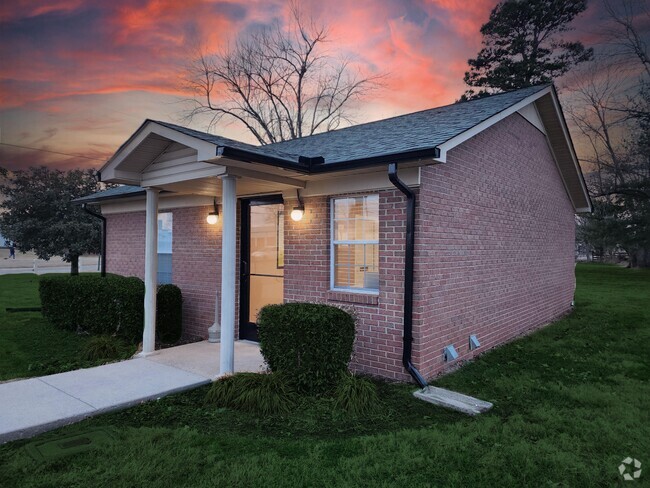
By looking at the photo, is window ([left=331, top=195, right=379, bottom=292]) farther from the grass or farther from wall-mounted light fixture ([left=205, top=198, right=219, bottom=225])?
the grass

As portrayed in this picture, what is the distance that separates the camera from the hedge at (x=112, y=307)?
24.3ft

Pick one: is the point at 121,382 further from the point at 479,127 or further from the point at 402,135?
the point at 479,127

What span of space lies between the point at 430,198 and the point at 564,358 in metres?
3.81

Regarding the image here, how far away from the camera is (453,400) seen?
15.6 feet

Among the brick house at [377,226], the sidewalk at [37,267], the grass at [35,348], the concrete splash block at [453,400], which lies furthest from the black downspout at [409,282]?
the sidewalk at [37,267]

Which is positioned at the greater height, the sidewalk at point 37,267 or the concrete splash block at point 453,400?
the sidewalk at point 37,267

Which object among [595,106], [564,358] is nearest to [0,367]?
[564,358]

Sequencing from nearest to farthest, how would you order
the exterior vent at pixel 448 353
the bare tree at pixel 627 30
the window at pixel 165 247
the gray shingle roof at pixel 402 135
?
the gray shingle roof at pixel 402 135
the exterior vent at pixel 448 353
the window at pixel 165 247
the bare tree at pixel 627 30

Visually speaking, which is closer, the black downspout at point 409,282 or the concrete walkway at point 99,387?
the concrete walkway at point 99,387

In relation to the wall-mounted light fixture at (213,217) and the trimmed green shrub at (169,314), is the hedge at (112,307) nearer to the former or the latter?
the trimmed green shrub at (169,314)

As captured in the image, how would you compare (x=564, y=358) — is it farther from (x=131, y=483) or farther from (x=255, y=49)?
(x=255, y=49)

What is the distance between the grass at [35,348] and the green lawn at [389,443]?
2.53 m

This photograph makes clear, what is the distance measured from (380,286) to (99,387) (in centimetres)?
376

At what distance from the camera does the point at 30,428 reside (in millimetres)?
3803
